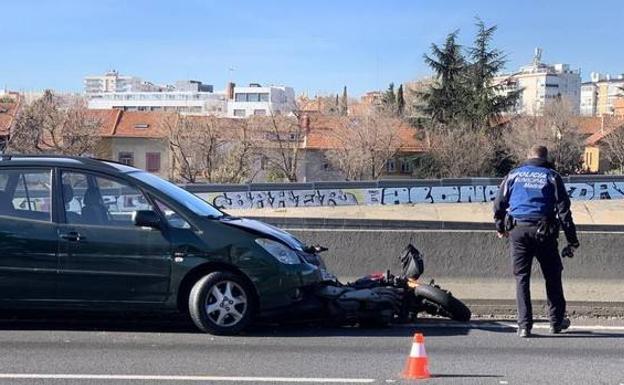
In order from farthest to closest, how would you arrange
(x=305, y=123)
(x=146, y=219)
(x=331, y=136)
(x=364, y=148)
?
(x=305, y=123) < (x=331, y=136) < (x=364, y=148) < (x=146, y=219)

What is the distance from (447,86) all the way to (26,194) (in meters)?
60.4

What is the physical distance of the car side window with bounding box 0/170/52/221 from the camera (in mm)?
7062

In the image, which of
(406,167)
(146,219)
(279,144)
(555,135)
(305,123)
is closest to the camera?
(146,219)

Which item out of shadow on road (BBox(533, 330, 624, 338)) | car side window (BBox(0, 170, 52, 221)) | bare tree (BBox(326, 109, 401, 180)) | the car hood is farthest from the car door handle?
bare tree (BBox(326, 109, 401, 180))

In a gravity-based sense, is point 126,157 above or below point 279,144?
below

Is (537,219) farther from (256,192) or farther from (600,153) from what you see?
(600,153)

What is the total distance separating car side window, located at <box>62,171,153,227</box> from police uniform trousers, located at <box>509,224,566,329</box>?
3300 millimetres

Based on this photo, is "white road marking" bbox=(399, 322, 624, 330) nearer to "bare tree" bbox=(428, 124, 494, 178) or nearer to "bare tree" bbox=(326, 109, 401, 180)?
"bare tree" bbox=(428, 124, 494, 178)

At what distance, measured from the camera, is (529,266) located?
7.21 meters

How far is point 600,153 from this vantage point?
247 ft

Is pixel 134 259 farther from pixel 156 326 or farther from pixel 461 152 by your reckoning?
pixel 461 152

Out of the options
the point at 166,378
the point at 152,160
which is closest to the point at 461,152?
the point at 152,160

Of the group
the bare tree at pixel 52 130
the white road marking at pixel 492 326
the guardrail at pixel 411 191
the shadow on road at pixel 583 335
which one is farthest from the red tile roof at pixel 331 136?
the shadow on road at pixel 583 335

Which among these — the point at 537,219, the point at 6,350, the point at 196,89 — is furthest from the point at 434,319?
the point at 196,89
